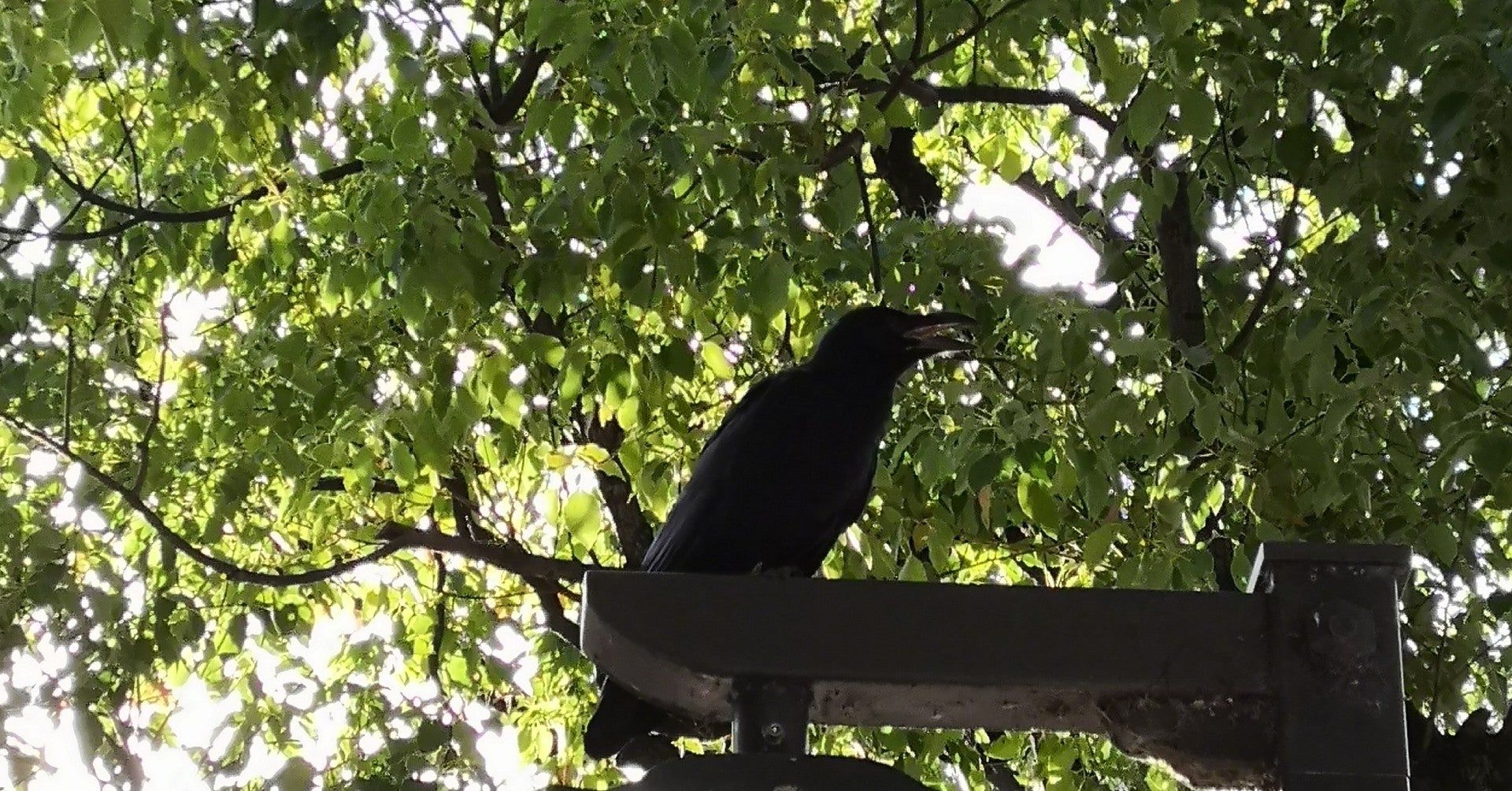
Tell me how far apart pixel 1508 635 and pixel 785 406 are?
213 centimetres

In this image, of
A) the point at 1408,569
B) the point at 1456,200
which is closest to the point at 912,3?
the point at 1456,200

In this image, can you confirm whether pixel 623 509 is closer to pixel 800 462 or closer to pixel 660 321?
pixel 660 321

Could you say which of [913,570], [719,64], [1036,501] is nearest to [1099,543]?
[1036,501]

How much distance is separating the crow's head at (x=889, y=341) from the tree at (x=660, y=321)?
199 mm

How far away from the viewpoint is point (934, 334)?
3738mm

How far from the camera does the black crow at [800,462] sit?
354cm

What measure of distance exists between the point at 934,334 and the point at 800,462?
524mm

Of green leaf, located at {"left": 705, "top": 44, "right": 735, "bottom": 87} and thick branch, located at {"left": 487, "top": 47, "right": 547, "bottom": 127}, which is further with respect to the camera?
thick branch, located at {"left": 487, "top": 47, "right": 547, "bottom": 127}

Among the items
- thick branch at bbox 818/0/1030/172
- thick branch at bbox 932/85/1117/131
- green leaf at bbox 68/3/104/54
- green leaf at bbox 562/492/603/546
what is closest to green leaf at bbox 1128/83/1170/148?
thick branch at bbox 818/0/1030/172

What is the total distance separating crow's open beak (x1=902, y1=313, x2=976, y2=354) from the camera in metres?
3.67

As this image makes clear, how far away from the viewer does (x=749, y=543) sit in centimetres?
360

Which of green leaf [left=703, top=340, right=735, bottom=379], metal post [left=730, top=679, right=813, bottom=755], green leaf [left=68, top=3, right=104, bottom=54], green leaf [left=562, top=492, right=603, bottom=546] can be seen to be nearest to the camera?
metal post [left=730, top=679, right=813, bottom=755]

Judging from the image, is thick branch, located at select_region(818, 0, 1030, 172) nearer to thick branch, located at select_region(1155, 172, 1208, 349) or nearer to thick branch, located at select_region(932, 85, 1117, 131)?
thick branch, located at select_region(932, 85, 1117, 131)

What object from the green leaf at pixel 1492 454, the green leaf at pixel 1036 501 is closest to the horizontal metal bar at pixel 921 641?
the green leaf at pixel 1492 454
